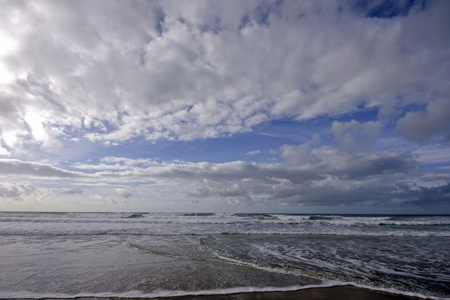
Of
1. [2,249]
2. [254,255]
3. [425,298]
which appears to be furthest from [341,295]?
[2,249]


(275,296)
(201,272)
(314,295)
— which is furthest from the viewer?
(201,272)

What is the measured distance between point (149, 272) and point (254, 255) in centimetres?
462

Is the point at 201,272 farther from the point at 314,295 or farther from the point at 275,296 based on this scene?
the point at 314,295

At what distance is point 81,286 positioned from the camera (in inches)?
233

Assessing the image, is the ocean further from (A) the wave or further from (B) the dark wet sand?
(B) the dark wet sand

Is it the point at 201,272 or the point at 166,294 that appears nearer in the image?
the point at 166,294

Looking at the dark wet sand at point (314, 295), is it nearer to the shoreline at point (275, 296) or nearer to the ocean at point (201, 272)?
the shoreline at point (275, 296)

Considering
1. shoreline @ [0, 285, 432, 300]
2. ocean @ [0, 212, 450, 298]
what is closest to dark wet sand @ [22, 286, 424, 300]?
shoreline @ [0, 285, 432, 300]

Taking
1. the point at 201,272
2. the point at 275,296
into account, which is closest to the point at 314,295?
the point at 275,296

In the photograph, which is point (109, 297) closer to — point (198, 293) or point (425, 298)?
point (198, 293)

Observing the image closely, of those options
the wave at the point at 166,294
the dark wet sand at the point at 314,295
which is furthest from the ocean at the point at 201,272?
the dark wet sand at the point at 314,295

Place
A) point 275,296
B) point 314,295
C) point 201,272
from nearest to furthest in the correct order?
point 275,296
point 314,295
point 201,272

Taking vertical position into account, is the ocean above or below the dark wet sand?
above

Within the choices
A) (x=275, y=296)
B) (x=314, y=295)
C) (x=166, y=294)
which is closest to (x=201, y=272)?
(x=166, y=294)
